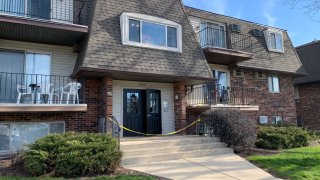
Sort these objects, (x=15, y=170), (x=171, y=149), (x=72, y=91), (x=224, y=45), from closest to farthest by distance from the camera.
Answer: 1. (x=15, y=170)
2. (x=171, y=149)
3. (x=72, y=91)
4. (x=224, y=45)

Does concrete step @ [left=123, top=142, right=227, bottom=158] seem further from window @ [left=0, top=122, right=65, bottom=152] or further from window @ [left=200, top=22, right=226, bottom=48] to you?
window @ [left=200, top=22, right=226, bottom=48]

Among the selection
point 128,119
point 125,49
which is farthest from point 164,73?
point 128,119

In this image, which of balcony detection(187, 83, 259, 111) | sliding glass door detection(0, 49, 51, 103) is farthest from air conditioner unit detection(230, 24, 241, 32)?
sliding glass door detection(0, 49, 51, 103)

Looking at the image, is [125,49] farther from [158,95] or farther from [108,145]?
[108,145]

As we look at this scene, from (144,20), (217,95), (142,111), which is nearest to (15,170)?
(142,111)

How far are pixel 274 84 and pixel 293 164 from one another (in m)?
11.3

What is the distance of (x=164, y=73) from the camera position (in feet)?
42.2

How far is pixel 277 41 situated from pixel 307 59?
5.74m

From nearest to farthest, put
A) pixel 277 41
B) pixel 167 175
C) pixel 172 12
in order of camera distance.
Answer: pixel 167 175 < pixel 172 12 < pixel 277 41

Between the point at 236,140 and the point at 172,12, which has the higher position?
the point at 172,12

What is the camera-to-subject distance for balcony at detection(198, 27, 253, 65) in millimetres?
16031

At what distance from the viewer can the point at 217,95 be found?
1678 centimetres

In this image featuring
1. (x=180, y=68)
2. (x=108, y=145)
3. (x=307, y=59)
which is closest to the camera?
(x=108, y=145)

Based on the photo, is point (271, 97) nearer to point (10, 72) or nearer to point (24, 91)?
point (24, 91)
